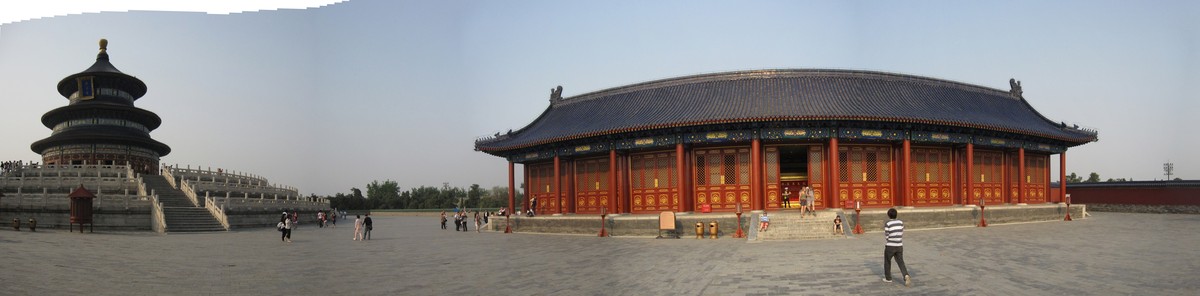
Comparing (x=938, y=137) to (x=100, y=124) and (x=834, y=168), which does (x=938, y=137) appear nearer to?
(x=834, y=168)

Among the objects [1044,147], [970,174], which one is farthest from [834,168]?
[1044,147]

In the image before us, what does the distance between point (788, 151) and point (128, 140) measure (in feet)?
147

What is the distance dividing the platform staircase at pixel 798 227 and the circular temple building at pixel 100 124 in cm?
4502

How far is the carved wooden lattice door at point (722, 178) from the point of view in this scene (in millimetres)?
28766

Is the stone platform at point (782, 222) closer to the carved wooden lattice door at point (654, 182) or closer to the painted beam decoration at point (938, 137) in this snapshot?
the carved wooden lattice door at point (654, 182)

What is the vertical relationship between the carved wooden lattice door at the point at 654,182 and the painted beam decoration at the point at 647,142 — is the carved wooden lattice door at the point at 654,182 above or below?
below

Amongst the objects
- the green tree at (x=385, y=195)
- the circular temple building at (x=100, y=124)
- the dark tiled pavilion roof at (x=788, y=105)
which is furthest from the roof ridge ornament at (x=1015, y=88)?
the green tree at (x=385, y=195)

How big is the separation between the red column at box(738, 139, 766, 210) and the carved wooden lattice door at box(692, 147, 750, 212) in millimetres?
470

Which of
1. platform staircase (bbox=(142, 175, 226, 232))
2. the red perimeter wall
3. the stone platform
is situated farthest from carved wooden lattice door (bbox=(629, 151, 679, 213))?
the red perimeter wall

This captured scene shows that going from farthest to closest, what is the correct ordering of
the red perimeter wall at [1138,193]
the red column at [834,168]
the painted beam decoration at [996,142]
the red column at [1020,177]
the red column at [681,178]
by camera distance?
1. the red perimeter wall at [1138,193]
2. the red column at [1020,177]
3. the painted beam decoration at [996,142]
4. the red column at [681,178]
5. the red column at [834,168]

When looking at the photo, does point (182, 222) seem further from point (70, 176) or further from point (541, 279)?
point (541, 279)

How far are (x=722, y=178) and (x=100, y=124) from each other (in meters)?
44.8

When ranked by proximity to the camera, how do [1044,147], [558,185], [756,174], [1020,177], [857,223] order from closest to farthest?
[857,223], [756,174], [558,185], [1020,177], [1044,147]

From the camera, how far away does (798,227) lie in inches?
915
